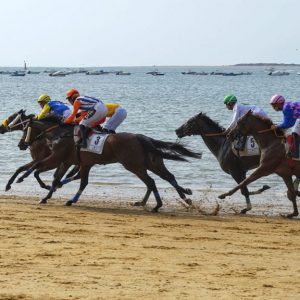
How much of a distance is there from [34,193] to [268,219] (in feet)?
18.1

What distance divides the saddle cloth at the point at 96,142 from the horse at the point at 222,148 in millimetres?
1834

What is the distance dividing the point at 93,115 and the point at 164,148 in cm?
145

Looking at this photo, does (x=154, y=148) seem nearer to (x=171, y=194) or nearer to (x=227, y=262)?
(x=171, y=194)

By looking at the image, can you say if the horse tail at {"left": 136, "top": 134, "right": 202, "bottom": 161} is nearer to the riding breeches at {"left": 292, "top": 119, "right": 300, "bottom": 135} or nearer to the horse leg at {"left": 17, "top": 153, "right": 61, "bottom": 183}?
the horse leg at {"left": 17, "top": 153, "right": 61, "bottom": 183}

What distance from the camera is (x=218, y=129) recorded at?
17.3 meters

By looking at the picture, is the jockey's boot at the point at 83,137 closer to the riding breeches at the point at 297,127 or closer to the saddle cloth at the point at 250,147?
the saddle cloth at the point at 250,147

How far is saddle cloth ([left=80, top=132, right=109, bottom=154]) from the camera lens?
16312mm

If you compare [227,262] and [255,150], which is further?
[255,150]

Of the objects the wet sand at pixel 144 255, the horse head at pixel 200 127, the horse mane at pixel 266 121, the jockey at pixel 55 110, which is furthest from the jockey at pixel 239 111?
the jockey at pixel 55 110

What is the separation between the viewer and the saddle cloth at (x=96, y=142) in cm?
1631

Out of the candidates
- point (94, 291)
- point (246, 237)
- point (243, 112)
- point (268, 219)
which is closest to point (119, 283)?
point (94, 291)

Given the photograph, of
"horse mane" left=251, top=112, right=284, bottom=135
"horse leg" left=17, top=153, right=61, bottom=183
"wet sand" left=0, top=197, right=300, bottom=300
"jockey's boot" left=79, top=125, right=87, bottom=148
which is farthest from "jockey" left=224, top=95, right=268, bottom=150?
"horse leg" left=17, top=153, right=61, bottom=183

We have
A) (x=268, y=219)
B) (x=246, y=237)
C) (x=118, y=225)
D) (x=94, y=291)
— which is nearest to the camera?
(x=94, y=291)

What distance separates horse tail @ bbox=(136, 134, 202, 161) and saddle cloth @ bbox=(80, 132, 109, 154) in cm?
64
